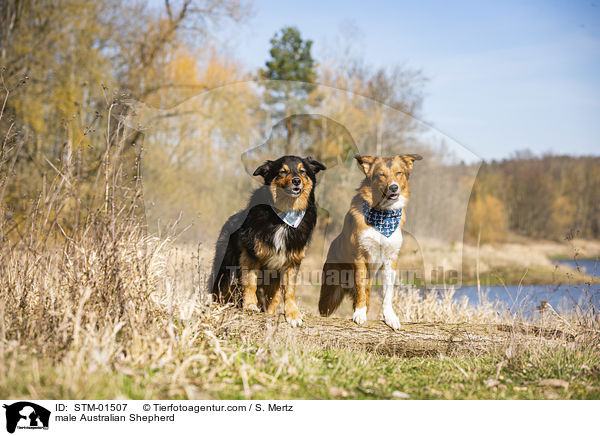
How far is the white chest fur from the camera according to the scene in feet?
15.6

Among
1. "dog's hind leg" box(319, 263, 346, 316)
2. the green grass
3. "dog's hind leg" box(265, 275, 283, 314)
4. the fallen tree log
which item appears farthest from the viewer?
"dog's hind leg" box(319, 263, 346, 316)

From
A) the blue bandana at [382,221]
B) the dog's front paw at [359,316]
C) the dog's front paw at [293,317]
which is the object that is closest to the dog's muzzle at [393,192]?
the blue bandana at [382,221]

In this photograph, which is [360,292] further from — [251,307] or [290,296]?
[251,307]

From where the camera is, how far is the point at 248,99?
6227 millimetres

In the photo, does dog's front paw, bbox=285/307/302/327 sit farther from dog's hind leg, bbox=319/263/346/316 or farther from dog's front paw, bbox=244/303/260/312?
dog's hind leg, bbox=319/263/346/316

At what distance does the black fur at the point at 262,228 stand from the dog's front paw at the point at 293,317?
1.02ft

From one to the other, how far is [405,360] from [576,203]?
23.9 meters

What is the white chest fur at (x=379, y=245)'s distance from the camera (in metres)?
4.76

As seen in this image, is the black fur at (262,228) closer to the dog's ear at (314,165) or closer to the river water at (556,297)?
the dog's ear at (314,165)

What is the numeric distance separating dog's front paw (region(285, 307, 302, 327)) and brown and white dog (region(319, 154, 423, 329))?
0.58 m

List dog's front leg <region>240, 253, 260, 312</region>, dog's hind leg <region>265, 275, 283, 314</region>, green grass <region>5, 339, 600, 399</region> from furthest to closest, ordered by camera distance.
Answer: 1. dog's hind leg <region>265, 275, 283, 314</region>
2. dog's front leg <region>240, 253, 260, 312</region>
3. green grass <region>5, 339, 600, 399</region>

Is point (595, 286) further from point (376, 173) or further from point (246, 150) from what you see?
point (246, 150)

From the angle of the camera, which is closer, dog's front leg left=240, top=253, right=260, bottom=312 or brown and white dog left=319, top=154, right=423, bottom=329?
brown and white dog left=319, top=154, right=423, bottom=329

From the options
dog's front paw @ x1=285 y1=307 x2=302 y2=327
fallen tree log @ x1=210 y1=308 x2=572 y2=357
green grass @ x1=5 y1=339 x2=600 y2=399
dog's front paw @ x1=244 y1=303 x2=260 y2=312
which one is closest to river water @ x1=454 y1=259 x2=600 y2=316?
fallen tree log @ x1=210 y1=308 x2=572 y2=357
